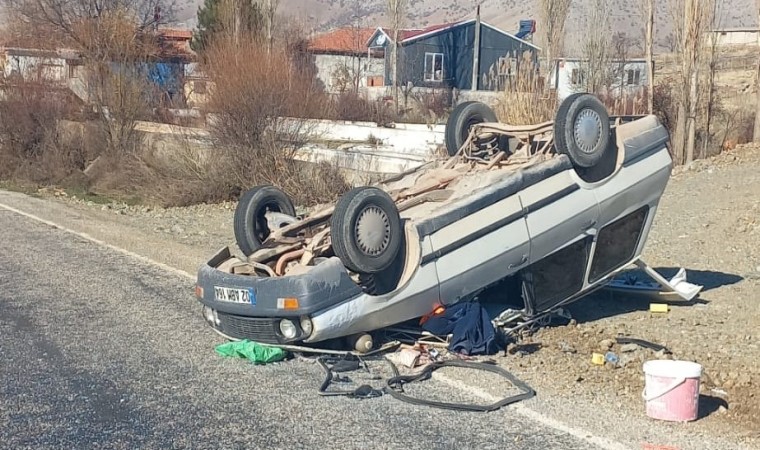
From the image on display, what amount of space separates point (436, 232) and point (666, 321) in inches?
102

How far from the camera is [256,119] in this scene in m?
21.6

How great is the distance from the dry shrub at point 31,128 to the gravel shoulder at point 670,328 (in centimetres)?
1358

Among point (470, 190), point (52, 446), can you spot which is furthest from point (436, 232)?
point (52, 446)

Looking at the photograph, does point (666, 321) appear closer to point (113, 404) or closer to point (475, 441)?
point (475, 441)

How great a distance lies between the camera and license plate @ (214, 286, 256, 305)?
719 centimetres

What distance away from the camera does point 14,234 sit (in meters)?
15.2

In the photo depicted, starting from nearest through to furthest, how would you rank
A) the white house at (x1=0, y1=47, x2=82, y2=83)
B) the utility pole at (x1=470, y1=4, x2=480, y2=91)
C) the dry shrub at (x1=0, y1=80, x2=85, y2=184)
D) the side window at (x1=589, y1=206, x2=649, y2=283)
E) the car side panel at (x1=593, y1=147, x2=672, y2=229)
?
the car side panel at (x1=593, y1=147, x2=672, y2=229), the side window at (x1=589, y1=206, x2=649, y2=283), the dry shrub at (x1=0, y1=80, x2=85, y2=184), the white house at (x1=0, y1=47, x2=82, y2=83), the utility pole at (x1=470, y1=4, x2=480, y2=91)

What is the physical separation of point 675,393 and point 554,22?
35630mm

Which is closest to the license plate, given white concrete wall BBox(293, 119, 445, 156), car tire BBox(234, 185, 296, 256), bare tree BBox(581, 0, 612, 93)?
car tire BBox(234, 185, 296, 256)

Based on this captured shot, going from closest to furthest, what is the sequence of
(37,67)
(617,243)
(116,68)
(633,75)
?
(617,243) → (116,68) → (37,67) → (633,75)

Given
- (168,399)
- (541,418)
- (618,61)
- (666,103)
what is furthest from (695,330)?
(618,61)

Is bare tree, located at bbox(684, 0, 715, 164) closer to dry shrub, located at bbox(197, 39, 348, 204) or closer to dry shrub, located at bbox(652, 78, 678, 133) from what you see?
dry shrub, located at bbox(652, 78, 678, 133)

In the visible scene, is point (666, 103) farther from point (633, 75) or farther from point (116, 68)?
point (633, 75)

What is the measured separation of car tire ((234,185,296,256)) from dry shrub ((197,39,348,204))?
1228 centimetres
